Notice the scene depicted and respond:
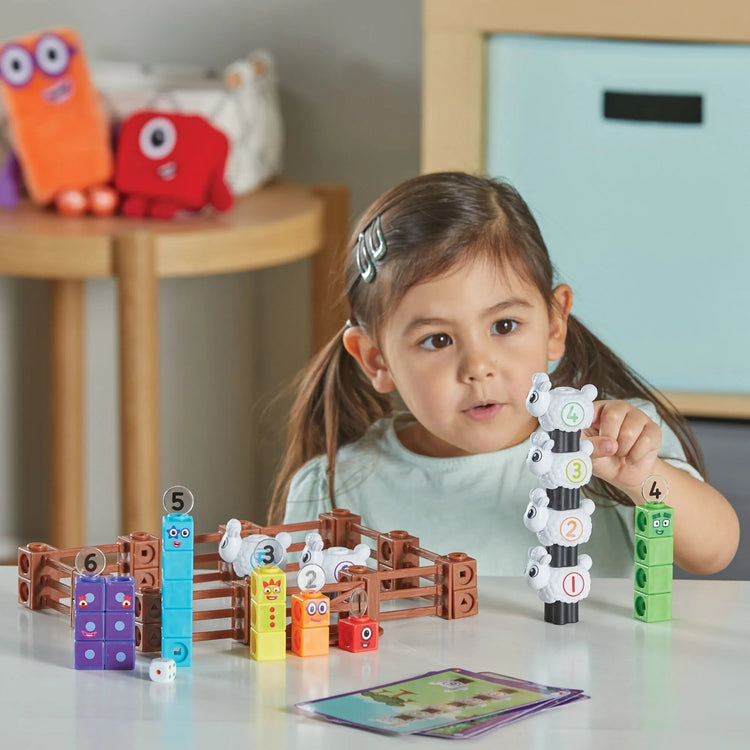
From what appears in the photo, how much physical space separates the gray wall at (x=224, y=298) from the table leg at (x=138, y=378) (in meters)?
0.41

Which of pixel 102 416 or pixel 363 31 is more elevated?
pixel 363 31

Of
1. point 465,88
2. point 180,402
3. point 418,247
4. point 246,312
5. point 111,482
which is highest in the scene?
point 465,88

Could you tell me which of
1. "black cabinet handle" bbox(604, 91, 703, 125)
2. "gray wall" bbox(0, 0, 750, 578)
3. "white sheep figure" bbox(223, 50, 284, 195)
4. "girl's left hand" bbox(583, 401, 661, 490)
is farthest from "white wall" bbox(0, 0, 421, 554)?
"girl's left hand" bbox(583, 401, 661, 490)

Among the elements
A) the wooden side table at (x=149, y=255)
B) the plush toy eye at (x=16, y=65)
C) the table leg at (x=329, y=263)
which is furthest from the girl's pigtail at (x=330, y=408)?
the plush toy eye at (x=16, y=65)

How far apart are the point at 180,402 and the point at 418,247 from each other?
1.28 m

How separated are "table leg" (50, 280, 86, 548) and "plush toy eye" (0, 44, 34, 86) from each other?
36cm

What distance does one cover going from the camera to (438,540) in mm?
1337

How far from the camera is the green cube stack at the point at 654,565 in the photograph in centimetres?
92

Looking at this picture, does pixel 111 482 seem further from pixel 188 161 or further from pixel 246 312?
pixel 188 161

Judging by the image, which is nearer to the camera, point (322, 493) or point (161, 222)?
point (322, 493)

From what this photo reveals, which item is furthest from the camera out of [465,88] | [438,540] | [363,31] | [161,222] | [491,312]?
[363,31]

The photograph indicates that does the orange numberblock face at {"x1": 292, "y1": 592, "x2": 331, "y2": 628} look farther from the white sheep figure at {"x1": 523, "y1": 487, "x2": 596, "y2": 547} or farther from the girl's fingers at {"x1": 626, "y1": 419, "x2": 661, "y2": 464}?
the girl's fingers at {"x1": 626, "y1": 419, "x2": 661, "y2": 464}

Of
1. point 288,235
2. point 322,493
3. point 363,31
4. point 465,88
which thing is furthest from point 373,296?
point 363,31

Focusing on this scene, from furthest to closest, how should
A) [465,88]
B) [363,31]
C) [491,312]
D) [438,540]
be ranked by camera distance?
[363,31], [465,88], [438,540], [491,312]
